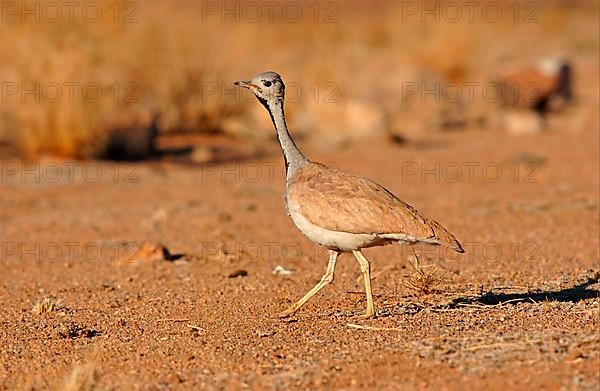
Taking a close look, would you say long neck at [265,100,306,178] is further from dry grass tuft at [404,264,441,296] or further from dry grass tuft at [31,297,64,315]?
dry grass tuft at [31,297,64,315]

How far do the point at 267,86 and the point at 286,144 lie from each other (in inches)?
14.4

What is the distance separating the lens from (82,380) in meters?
4.11

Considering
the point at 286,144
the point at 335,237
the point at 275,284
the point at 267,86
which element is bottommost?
the point at 275,284

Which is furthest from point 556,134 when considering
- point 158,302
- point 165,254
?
point 158,302

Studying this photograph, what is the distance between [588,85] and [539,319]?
18471mm

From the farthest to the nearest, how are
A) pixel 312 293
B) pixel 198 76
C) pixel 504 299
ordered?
pixel 198 76, pixel 504 299, pixel 312 293

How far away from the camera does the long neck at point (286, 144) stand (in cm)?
566

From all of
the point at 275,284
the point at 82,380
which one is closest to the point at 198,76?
the point at 275,284

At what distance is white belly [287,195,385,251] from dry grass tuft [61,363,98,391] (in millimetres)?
1465

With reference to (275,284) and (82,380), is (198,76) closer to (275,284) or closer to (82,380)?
(275,284)

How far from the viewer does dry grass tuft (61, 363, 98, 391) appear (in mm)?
4064

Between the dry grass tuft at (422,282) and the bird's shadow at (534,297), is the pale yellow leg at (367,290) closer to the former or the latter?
the bird's shadow at (534,297)

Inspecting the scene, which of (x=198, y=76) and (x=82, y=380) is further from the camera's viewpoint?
(x=198, y=76)

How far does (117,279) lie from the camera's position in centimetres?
739
